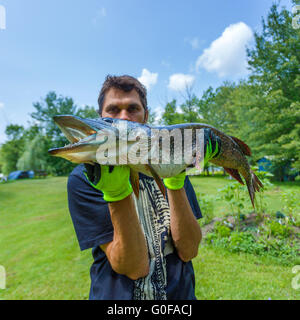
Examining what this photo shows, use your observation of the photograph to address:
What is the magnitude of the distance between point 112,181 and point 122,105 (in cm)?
86

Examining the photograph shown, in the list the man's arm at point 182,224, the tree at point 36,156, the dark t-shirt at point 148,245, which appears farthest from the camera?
the tree at point 36,156

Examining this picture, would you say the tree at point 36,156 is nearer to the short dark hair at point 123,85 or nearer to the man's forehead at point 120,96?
the short dark hair at point 123,85

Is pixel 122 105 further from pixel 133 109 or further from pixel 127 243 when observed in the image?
pixel 127 243

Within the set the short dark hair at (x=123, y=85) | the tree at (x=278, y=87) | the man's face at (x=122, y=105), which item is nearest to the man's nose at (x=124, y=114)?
the man's face at (x=122, y=105)

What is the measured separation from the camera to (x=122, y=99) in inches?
72.2

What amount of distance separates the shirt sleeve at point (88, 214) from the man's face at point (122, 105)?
26.0 inches

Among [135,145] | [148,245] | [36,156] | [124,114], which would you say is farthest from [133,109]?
Answer: [36,156]

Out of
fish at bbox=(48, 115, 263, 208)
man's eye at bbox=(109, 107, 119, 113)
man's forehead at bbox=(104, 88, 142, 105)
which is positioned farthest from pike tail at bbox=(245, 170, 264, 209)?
man's eye at bbox=(109, 107, 119, 113)

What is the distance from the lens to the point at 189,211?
1.68 metres

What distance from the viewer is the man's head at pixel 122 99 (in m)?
1.83

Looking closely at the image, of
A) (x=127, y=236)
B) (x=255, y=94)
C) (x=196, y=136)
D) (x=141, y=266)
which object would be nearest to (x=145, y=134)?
(x=196, y=136)

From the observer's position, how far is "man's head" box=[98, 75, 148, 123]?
1.83m

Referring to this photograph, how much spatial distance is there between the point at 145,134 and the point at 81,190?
2.68ft

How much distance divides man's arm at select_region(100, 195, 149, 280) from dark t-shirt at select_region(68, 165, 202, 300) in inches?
4.1
